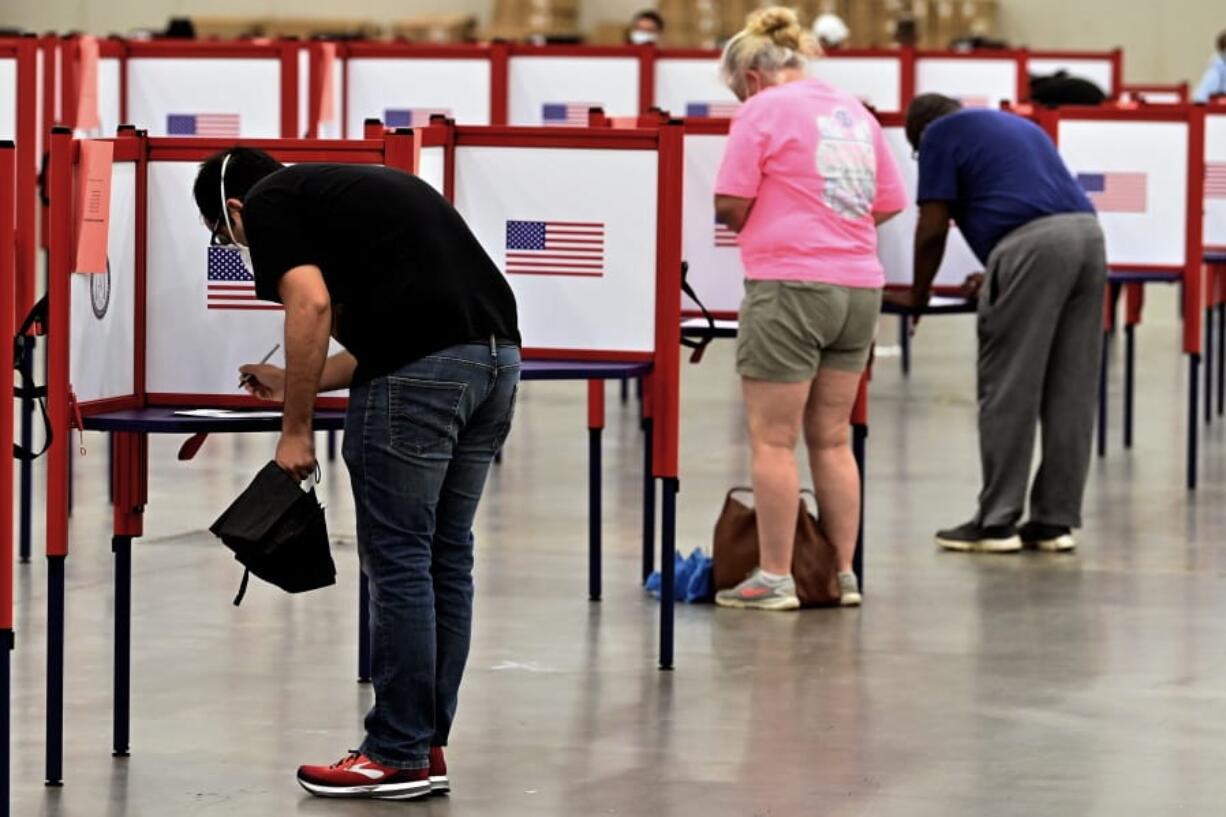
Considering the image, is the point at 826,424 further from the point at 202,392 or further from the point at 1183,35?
the point at 1183,35

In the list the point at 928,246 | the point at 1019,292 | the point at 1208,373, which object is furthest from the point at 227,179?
the point at 1208,373

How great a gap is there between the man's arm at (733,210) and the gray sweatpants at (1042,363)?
1339 millimetres

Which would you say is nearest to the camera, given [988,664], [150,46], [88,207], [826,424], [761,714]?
[88,207]

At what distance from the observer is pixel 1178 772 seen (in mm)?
5195

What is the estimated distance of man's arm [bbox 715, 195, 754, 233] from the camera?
6566 mm

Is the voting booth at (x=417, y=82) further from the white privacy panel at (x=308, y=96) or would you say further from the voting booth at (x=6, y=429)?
the voting booth at (x=6, y=429)

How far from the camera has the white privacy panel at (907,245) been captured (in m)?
7.70

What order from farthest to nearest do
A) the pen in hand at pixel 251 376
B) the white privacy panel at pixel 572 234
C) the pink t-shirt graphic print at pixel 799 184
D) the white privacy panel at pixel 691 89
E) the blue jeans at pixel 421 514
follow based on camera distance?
the white privacy panel at pixel 691 89 → the pink t-shirt graphic print at pixel 799 184 → the white privacy panel at pixel 572 234 → the pen in hand at pixel 251 376 → the blue jeans at pixel 421 514

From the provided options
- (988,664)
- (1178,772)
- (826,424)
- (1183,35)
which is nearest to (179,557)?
(826,424)

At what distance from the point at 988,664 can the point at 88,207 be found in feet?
8.73

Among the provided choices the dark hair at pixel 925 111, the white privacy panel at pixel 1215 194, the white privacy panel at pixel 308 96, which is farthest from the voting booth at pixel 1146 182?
the white privacy panel at pixel 308 96

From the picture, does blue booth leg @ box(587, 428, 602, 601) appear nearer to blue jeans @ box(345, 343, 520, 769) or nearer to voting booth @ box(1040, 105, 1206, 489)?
blue jeans @ box(345, 343, 520, 769)

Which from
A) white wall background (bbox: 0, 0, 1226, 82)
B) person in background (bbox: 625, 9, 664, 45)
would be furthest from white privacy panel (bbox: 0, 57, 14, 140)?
white wall background (bbox: 0, 0, 1226, 82)

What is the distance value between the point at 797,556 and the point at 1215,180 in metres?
3.60
